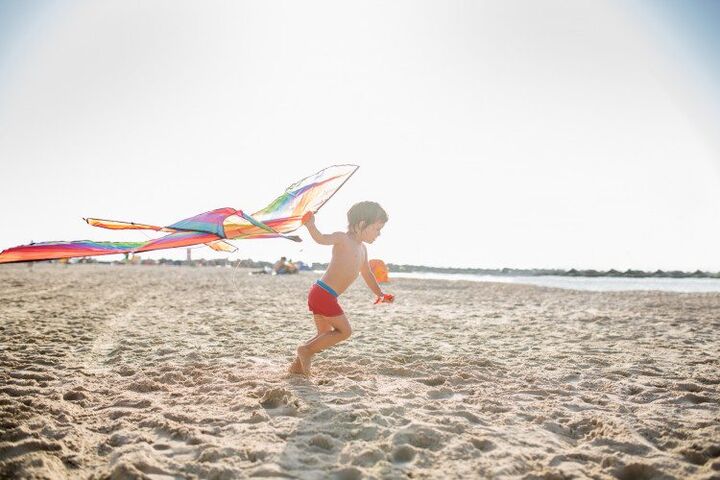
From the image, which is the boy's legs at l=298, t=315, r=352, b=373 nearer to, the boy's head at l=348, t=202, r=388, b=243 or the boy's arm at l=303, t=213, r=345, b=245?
the boy's arm at l=303, t=213, r=345, b=245

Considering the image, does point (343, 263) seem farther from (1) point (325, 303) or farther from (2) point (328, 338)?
(2) point (328, 338)

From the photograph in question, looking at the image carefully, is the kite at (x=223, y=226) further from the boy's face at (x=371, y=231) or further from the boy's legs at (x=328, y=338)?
the boy's legs at (x=328, y=338)

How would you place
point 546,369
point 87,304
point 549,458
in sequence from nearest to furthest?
1. point 549,458
2. point 546,369
3. point 87,304

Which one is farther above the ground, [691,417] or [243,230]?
[243,230]

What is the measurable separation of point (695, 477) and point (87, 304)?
36.0 feet

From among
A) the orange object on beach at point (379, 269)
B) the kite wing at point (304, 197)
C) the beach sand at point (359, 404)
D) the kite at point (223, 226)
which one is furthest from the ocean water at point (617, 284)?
the kite at point (223, 226)

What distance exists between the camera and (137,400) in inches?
131

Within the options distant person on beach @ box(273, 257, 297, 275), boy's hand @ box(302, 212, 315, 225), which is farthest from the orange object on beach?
distant person on beach @ box(273, 257, 297, 275)

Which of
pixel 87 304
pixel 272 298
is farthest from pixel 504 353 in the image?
pixel 87 304

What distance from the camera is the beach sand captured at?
2.34 metres

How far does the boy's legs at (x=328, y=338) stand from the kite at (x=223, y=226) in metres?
0.86

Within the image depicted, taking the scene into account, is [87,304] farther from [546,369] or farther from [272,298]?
[546,369]

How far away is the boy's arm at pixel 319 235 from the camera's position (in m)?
3.88

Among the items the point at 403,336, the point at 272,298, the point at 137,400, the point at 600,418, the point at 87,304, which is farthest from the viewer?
the point at 272,298
